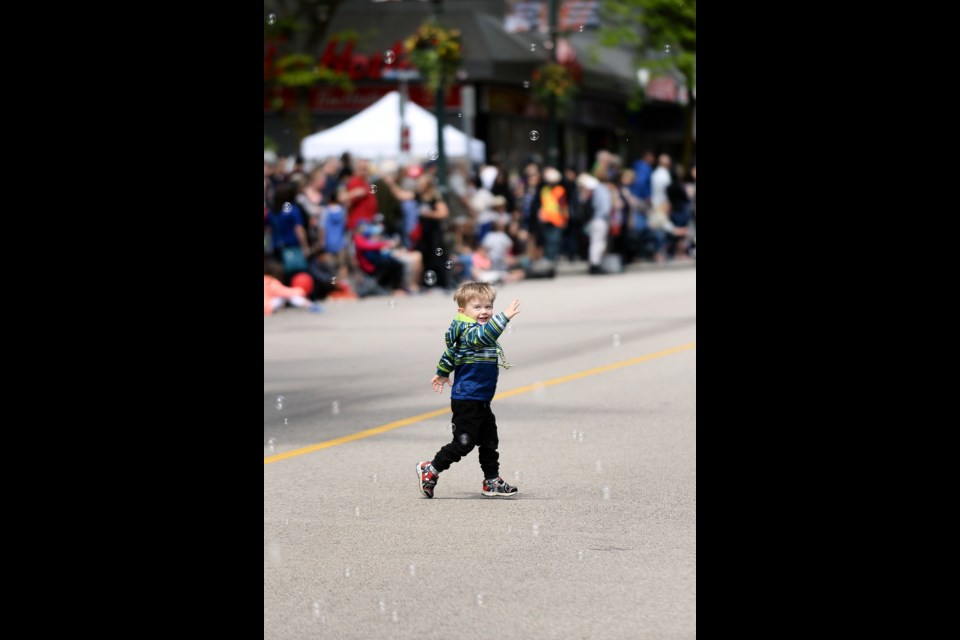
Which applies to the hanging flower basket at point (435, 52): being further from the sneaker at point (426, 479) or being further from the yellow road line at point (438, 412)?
the sneaker at point (426, 479)

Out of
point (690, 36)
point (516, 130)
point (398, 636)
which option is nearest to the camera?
point (398, 636)

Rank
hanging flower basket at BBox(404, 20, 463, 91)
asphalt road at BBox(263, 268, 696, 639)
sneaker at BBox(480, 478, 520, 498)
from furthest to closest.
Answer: hanging flower basket at BBox(404, 20, 463, 91), sneaker at BBox(480, 478, 520, 498), asphalt road at BBox(263, 268, 696, 639)

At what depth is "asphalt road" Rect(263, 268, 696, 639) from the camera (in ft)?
21.0

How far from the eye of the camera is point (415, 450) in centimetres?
1042

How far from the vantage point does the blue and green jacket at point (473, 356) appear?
7.67 metres

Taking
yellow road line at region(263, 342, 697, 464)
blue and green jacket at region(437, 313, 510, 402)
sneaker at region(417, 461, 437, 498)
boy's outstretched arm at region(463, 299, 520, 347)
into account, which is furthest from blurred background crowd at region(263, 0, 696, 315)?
boy's outstretched arm at region(463, 299, 520, 347)

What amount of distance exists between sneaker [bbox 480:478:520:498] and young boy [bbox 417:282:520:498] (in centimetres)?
8

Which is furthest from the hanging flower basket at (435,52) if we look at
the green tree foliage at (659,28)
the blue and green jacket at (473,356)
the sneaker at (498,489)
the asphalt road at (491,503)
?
the blue and green jacket at (473,356)

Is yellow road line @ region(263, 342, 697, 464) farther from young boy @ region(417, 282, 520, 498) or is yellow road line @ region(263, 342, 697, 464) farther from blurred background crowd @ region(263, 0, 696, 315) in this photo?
young boy @ region(417, 282, 520, 498)

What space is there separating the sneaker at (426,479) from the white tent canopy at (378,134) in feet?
73.5
